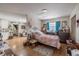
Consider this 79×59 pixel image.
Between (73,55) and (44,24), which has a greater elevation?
(44,24)

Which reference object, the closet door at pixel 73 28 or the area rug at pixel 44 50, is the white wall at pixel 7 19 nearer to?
the area rug at pixel 44 50

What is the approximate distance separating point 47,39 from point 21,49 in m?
0.45

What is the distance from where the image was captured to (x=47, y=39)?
194 cm

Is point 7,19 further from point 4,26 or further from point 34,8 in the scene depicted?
point 34,8

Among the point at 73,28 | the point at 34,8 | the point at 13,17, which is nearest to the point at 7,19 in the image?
the point at 13,17

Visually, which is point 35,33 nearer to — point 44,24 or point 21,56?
point 44,24

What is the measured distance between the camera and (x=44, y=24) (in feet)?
6.33

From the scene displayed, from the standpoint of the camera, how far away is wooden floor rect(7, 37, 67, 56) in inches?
76.0

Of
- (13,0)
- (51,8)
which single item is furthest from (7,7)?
(51,8)

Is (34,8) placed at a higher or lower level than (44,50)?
higher

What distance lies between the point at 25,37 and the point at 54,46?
19.1 inches

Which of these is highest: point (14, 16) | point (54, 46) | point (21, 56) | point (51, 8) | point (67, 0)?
point (67, 0)

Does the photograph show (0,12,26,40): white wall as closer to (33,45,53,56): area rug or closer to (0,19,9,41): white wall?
(0,19,9,41): white wall

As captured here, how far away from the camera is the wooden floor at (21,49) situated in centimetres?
193
